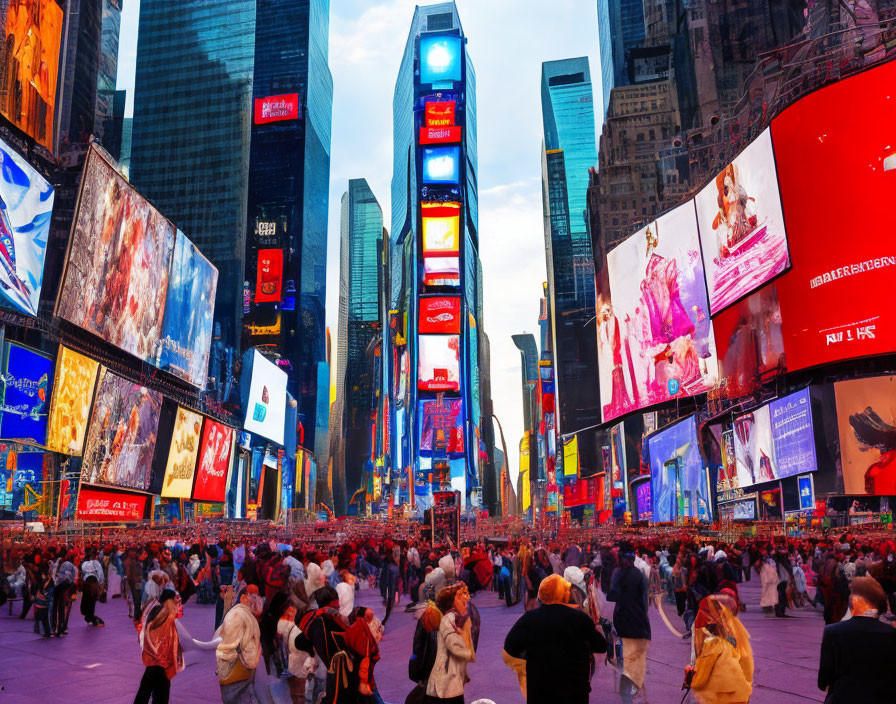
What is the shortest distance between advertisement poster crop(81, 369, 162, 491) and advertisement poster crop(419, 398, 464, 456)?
233 feet

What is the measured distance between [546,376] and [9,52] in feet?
451

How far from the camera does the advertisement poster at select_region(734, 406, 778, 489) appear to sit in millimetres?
38281

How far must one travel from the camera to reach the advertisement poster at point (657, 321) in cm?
4425

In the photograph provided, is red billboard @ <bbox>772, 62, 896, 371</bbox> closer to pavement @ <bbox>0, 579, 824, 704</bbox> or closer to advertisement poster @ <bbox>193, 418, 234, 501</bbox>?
pavement @ <bbox>0, 579, 824, 704</bbox>

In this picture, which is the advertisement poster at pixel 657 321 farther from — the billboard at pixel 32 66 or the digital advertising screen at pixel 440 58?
the digital advertising screen at pixel 440 58

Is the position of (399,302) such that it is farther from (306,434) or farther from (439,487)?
(439,487)

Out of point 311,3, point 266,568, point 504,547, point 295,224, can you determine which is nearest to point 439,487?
Answer: point 295,224

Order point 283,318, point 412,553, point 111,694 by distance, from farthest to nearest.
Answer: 1. point 283,318
2. point 412,553
3. point 111,694

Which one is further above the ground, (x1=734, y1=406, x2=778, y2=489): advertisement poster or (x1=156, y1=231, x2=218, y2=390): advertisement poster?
(x1=156, y1=231, x2=218, y2=390): advertisement poster

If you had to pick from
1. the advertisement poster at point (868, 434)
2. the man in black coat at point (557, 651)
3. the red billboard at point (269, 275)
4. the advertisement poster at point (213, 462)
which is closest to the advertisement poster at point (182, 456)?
the advertisement poster at point (213, 462)

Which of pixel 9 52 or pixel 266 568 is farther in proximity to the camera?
pixel 9 52

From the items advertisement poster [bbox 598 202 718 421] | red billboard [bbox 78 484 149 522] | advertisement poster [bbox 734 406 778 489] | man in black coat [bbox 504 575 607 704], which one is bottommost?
man in black coat [bbox 504 575 607 704]

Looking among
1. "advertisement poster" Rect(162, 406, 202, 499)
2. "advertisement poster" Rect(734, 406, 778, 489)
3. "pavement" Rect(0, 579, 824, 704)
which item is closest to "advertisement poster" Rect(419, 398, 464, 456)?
"advertisement poster" Rect(162, 406, 202, 499)

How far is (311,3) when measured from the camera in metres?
189
